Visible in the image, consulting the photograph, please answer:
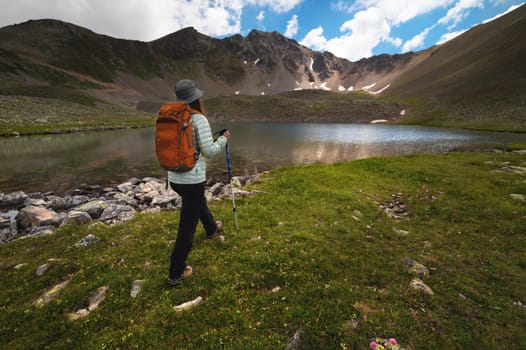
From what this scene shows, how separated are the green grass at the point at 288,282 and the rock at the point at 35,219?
3.98 m

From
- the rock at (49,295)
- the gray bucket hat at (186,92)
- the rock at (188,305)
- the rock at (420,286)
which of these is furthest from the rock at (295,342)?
the rock at (49,295)

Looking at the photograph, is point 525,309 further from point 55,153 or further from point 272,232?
point 55,153

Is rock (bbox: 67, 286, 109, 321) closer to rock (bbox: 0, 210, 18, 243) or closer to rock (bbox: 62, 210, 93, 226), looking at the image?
rock (bbox: 62, 210, 93, 226)

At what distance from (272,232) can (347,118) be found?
683 feet

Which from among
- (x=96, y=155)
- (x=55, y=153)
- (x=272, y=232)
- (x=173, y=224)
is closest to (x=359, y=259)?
(x=272, y=232)

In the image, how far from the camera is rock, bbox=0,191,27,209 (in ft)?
58.9

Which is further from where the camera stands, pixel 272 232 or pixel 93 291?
pixel 272 232

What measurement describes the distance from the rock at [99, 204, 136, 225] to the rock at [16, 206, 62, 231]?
2.46 metres

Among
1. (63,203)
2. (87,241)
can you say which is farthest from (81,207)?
(87,241)

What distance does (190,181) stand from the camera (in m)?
5.82

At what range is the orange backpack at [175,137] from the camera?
539 centimetres

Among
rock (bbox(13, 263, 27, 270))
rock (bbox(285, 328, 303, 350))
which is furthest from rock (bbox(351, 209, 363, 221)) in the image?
rock (bbox(13, 263, 27, 270))

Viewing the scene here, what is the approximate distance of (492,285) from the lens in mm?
6648

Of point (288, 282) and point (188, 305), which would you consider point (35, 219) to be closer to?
point (188, 305)
